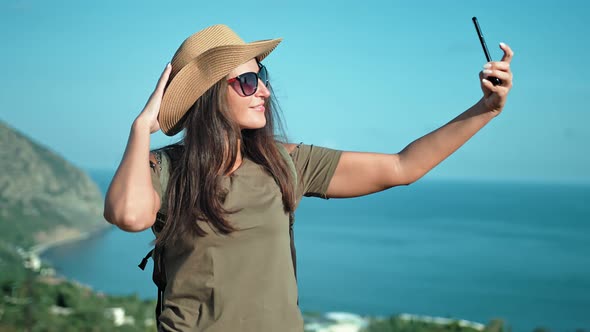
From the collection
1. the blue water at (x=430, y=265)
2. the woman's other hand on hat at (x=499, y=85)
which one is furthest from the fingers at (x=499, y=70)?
the blue water at (x=430, y=265)

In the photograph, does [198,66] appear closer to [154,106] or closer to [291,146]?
[154,106]

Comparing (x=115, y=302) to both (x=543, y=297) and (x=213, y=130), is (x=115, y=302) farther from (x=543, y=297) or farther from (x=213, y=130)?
(x=543, y=297)

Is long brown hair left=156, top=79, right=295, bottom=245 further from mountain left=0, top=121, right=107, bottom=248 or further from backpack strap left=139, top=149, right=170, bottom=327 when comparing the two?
mountain left=0, top=121, right=107, bottom=248

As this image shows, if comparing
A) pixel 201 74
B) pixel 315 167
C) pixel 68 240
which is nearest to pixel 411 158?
pixel 315 167

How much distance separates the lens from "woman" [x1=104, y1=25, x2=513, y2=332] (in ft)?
5.19

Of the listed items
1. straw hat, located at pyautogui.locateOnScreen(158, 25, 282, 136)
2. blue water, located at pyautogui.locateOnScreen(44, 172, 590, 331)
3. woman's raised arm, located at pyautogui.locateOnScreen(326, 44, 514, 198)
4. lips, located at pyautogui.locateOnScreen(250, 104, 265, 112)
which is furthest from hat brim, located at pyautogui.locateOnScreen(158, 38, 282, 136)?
blue water, located at pyautogui.locateOnScreen(44, 172, 590, 331)

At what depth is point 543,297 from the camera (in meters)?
48.7

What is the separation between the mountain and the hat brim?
3582 cm

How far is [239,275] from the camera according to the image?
159cm

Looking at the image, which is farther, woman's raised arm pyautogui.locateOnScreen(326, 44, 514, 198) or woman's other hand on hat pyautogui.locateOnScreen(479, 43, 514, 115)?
woman's raised arm pyautogui.locateOnScreen(326, 44, 514, 198)

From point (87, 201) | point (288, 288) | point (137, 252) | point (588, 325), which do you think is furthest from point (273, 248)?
point (137, 252)

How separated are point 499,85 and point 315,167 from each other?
19.1 inches

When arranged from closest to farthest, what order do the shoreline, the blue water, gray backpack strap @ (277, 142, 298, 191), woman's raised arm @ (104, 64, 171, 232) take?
woman's raised arm @ (104, 64, 171, 232), gray backpack strap @ (277, 142, 298, 191), the blue water, the shoreline

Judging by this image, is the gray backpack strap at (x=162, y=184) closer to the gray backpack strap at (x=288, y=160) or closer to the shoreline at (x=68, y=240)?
the gray backpack strap at (x=288, y=160)
